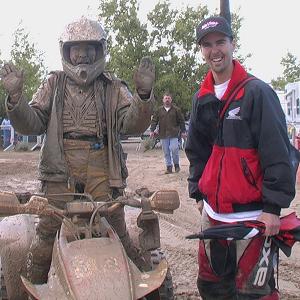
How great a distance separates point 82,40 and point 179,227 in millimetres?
4296

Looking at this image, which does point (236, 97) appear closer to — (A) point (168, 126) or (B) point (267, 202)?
(B) point (267, 202)

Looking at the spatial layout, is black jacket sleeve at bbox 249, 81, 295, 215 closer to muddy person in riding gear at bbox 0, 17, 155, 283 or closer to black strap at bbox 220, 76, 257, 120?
black strap at bbox 220, 76, 257, 120

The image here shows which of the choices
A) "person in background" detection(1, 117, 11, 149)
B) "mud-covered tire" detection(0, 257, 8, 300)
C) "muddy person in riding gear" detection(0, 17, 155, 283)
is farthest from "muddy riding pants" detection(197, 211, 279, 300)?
"person in background" detection(1, 117, 11, 149)

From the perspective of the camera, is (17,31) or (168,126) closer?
(168,126)

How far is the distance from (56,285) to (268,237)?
4.51 feet

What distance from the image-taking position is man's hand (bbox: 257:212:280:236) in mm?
3541

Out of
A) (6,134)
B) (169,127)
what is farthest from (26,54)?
(169,127)

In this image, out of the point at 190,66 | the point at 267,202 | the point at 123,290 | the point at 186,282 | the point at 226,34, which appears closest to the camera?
the point at 123,290

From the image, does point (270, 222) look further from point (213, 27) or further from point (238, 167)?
point (213, 27)

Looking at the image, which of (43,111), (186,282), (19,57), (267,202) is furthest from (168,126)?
(19,57)

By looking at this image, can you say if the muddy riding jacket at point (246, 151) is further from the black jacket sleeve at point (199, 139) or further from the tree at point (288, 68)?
the tree at point (288, 68)

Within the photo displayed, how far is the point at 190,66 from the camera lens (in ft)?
89.7

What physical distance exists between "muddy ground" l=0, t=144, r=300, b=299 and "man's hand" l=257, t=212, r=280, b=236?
1907mm

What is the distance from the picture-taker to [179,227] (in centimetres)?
805
